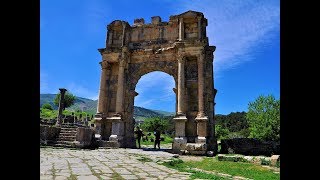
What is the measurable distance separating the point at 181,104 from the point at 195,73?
2.30 meters

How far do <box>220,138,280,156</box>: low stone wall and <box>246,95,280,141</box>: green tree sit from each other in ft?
71.8

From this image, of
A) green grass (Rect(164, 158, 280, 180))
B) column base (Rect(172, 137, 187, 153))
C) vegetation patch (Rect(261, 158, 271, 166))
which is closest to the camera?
green grass (Rect(164, 158, 280, 180))

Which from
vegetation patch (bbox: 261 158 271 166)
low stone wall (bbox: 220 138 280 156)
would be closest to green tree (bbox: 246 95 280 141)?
low stone wall (bbox: 220 138 280 156)

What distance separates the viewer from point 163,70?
1794cm

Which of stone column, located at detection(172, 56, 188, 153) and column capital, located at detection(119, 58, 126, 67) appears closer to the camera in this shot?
stone column, located at detection(172, 56, 188, 153)

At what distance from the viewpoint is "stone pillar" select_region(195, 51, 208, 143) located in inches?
596

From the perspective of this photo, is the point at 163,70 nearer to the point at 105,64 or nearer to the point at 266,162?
the point at 105,64

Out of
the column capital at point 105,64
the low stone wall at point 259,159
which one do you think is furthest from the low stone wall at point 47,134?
the low stone wall at point 259,159

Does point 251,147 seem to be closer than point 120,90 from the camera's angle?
Yes

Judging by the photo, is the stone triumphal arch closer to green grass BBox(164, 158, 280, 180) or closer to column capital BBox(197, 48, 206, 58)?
column capital BBox(197, 48, 206, 58)

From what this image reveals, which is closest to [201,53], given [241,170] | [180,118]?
[180,118]

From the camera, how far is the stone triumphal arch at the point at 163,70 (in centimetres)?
1586

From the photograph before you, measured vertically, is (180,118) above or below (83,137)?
above

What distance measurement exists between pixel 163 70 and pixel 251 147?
7364mm
